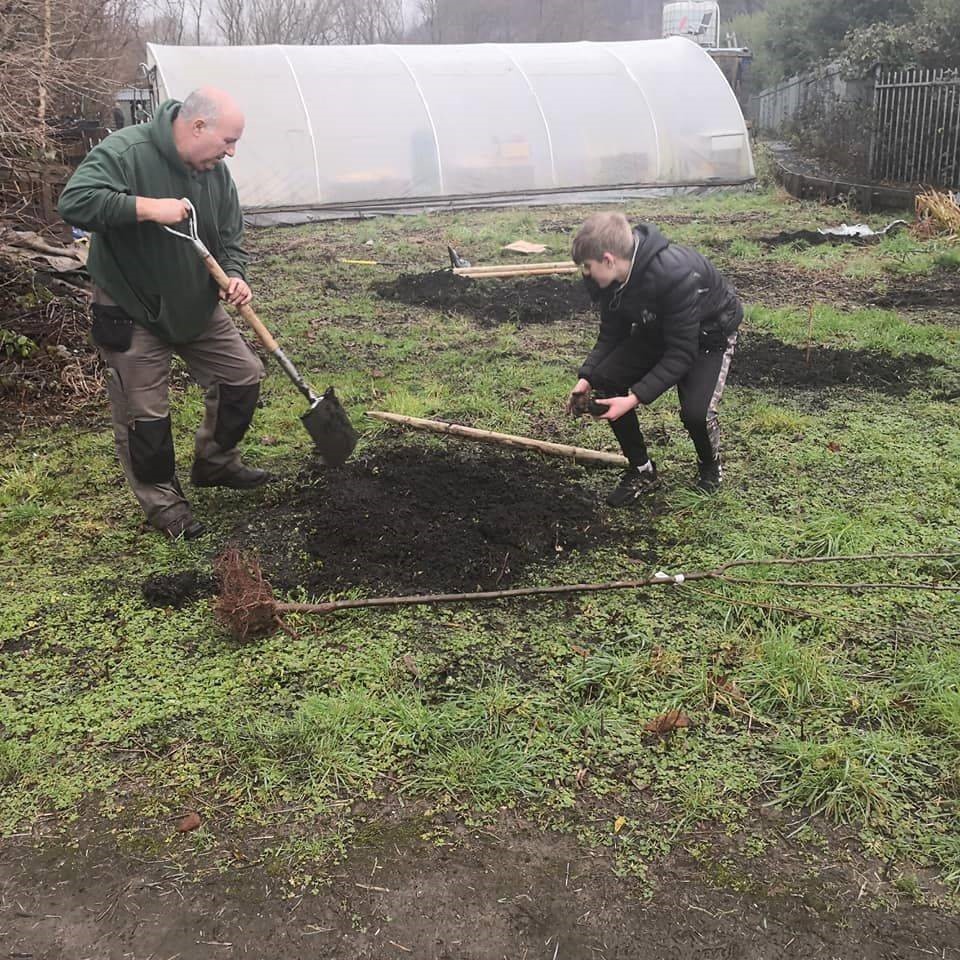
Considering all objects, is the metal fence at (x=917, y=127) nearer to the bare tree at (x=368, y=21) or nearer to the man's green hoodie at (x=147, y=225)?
Answer: the man's green hoodie at (x=147, y=225)

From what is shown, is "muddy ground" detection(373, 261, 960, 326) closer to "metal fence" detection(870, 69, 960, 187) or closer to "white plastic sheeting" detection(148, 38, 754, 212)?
"white plastic sheeting" detection(148, 38, 754, 212)

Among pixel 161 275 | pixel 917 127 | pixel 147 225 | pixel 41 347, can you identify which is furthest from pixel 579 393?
pixel 917 127

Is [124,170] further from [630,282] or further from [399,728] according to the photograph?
[399,728]

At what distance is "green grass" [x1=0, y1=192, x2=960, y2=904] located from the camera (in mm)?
2699

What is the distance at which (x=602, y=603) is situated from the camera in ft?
12.2

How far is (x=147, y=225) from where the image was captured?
383 cm

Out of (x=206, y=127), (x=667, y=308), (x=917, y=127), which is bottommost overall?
(x=667, y=308)

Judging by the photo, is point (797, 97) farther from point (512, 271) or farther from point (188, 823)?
point (188, 823)

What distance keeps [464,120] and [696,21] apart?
20.5 m

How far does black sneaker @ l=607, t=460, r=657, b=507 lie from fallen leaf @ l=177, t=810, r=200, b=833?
2622 millimetres

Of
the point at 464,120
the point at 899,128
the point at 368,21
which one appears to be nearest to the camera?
the point at 899,128

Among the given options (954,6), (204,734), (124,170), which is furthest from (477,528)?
(954,6)

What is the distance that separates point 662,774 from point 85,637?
2.31m

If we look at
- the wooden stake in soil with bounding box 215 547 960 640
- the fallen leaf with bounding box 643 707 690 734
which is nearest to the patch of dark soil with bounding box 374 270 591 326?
the wooden stake in soil with bounding box 215 547 960 640
